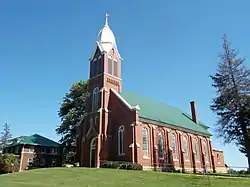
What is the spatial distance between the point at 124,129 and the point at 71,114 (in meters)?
18.8

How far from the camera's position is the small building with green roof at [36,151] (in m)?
52.0

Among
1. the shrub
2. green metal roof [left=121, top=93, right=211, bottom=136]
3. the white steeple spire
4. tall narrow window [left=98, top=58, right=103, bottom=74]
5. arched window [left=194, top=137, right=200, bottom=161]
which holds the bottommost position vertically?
the shrub

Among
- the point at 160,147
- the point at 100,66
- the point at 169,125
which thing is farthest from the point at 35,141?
the point at 169,125

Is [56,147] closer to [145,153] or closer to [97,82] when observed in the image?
[97,82]

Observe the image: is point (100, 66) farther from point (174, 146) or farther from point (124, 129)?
point (174, 146)

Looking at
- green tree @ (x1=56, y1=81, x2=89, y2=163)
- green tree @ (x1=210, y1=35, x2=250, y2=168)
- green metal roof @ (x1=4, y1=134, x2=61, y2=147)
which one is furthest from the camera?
green metal roof @ (x1=4, y1=134, x2=61, y2=147)

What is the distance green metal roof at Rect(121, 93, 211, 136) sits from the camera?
36938 mm

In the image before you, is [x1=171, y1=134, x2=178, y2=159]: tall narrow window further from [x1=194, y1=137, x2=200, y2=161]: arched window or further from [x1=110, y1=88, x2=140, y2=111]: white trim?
[x1=110, y1=88, x2=140, y2=111]: white trim

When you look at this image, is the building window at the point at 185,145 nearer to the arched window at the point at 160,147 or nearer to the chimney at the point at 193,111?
the arched window at the point at 160,147

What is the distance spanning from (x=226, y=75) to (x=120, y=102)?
14413 millimetres

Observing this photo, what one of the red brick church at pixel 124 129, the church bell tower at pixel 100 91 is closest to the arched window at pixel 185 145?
the red brick church at pixel 124 129

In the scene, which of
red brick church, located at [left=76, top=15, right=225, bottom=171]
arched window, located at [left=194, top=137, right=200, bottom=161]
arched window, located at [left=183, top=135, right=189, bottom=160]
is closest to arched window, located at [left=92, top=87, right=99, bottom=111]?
red brick church, located at [left=76, top=15, right=225, bottom=171]

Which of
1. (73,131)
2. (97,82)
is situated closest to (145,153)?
(97,82)

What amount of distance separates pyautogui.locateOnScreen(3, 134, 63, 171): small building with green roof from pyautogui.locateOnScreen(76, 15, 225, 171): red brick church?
20.0m
